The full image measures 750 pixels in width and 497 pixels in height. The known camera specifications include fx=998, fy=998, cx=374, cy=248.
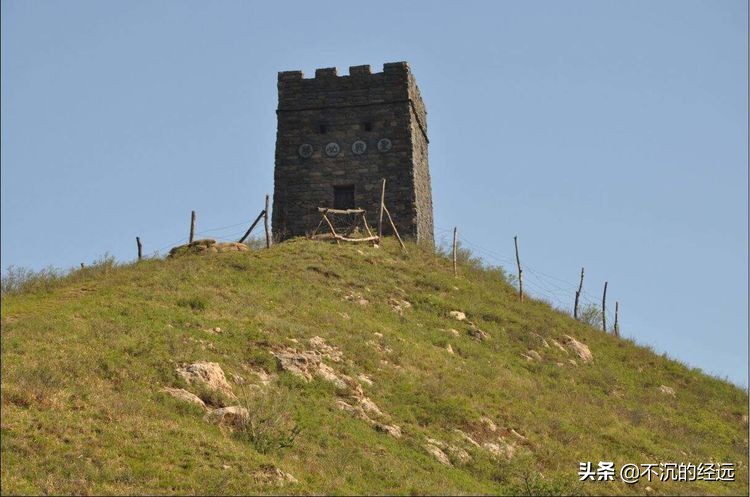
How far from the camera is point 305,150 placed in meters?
39.6

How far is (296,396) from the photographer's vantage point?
65.9 feet

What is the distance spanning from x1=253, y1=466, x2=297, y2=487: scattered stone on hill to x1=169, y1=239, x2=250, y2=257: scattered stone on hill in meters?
15.7

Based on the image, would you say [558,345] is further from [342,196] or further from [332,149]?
[332,149]

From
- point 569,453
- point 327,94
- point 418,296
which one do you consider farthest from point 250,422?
point 327,94

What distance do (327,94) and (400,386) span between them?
20170mm

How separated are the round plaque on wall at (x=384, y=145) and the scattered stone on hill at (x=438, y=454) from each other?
20986mm

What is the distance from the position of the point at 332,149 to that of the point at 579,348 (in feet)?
45.1

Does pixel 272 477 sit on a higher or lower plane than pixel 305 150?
lower

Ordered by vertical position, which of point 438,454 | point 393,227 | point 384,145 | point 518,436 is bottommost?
point 438,454

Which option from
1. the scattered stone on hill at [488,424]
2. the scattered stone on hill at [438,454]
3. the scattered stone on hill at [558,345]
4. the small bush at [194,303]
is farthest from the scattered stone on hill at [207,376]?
the scattered stone on hill at [558,345]

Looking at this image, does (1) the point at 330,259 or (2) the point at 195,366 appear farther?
(1) the point at 330,259

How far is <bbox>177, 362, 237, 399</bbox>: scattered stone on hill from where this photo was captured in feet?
62.8

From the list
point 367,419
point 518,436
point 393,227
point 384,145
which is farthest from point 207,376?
point 384,145

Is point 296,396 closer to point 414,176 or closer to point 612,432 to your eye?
point 612,432
